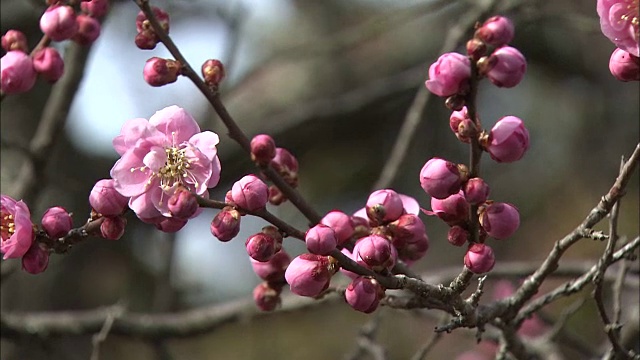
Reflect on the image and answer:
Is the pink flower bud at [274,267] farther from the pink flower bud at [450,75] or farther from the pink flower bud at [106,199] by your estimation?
the pink flower bud at [450,75]

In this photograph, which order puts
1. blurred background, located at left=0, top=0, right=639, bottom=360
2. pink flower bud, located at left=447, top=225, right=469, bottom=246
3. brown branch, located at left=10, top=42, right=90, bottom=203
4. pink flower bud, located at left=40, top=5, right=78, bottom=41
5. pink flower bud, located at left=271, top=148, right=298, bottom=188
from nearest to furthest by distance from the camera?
pink flower bud, located at left=447, top=225, right=469, bottom=246
pink flower bud, located at left=271, top=148, right=298, bottom=188
pink flower bud, located at left=40, top=5, right=78, bottom=41
brown branch, located at left=10, top=42, right=90, bottom=203
blurred background, located at left=0, top=0, right=639, bottom=360

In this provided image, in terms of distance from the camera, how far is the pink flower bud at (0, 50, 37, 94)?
142 cm

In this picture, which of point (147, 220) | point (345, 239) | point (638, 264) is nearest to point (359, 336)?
point (638, 264)

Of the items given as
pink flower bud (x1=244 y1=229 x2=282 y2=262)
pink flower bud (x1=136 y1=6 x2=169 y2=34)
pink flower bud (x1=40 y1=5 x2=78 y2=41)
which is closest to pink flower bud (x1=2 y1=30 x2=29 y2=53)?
pink flower bud (x1=40 y1=5 x2=78 y2=41)

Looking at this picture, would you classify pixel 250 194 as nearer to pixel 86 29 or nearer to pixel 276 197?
pixel 276 197

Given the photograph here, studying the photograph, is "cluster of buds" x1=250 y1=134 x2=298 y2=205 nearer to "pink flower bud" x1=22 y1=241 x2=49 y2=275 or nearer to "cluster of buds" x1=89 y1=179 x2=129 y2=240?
"cluster of buds" x1=89 y1=179 x2=129 y2=240

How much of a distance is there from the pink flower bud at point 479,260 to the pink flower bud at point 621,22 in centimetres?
32

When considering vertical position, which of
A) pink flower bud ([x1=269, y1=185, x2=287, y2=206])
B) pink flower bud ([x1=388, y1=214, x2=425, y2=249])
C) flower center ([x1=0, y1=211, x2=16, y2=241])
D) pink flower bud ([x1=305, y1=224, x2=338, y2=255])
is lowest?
pink flower bud ([x1=305, y1=224, x2=338, y2=255])

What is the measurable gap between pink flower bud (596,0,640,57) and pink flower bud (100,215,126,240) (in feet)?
2.27

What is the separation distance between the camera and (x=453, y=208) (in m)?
1.13

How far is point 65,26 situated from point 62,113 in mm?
949

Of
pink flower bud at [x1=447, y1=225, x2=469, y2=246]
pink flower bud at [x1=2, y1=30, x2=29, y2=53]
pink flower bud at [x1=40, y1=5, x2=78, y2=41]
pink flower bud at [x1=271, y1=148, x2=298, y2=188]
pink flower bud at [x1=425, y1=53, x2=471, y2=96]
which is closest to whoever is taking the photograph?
pink flower bud at [x1=425, y1=53, x2=471, y2=96]

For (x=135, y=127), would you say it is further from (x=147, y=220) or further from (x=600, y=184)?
(x=600, y=184)

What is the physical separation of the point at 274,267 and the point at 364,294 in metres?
0.27
